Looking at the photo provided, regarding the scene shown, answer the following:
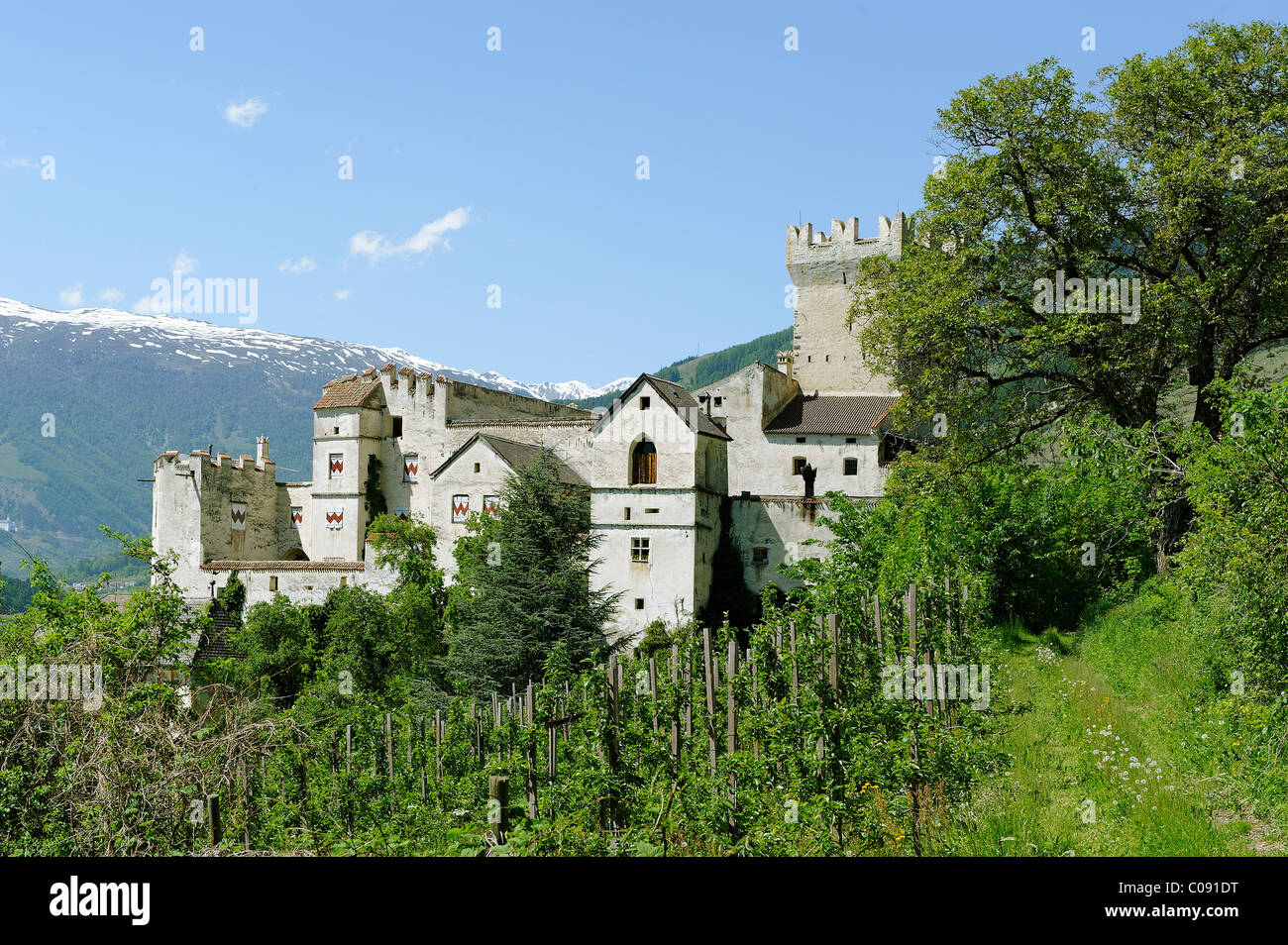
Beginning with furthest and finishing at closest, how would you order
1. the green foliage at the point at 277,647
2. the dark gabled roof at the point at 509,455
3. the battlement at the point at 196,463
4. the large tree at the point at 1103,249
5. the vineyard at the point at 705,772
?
the battlement at the point at 196,463
the dark gabled roof at the point at 509,455
the green foliage at the point at 277,647
the large tree at the point at 1103,249
the vineyard at the point at 705,772

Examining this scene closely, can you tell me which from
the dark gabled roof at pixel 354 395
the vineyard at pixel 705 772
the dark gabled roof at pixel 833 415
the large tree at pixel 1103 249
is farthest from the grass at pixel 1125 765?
the dark gabled roof at pixel 354 395

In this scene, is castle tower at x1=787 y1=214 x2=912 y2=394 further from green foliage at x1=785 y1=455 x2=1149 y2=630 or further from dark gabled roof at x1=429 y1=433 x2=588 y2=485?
green foliage at x1=785 y1=455 x2=1149 y2=630

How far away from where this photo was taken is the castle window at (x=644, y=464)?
137 feet

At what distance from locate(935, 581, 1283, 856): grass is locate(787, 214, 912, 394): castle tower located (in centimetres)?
3549

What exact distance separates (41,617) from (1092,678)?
17.6 metres

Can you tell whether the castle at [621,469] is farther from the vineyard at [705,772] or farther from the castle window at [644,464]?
the vineyard at [705,772]

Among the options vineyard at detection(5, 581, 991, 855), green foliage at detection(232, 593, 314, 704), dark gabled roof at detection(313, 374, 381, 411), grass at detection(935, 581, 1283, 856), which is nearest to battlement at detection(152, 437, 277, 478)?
dark gabled roof at detection(313, 374, 381, 411)

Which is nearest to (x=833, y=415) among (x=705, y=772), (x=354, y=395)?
(x=354, y=395)

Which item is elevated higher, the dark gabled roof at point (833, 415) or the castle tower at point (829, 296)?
the castle tower at point (829, 296)

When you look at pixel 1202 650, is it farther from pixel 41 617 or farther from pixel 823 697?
pixel 41 617

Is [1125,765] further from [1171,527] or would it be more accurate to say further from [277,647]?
[277,647]

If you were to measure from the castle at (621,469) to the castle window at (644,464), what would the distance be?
0.16 feet

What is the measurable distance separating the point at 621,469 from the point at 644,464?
36.6 inches

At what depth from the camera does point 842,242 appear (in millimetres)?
55625
